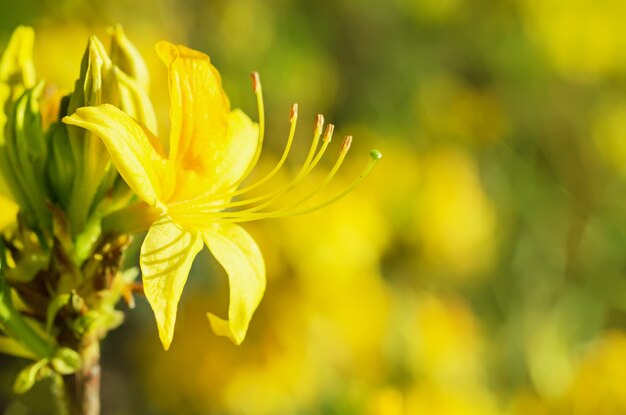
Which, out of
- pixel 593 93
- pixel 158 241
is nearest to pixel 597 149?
pixel 593 93

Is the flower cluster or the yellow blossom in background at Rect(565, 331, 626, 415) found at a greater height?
the yellow blossom in background at Rect(565, 331, 626, 415)

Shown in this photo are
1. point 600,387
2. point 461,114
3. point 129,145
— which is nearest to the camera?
point 129,145

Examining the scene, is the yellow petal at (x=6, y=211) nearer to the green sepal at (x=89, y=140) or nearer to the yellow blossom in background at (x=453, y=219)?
the green sepal at (x=89, y=140)

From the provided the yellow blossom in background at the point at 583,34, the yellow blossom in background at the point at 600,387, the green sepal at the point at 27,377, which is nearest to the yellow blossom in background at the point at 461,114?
the yellow blossom in background at the point at 583,34

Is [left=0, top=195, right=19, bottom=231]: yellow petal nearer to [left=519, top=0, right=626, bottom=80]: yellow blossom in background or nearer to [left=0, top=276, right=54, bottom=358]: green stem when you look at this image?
[left=0, top=276, right=54, bottom=358]: green stem

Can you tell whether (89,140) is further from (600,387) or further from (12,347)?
(600,387)

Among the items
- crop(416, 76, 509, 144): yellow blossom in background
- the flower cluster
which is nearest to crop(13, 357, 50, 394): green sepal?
the flower cluster

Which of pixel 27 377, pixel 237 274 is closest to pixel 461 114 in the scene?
pixel 237 274

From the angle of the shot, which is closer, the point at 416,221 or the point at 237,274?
the point at 237,274
